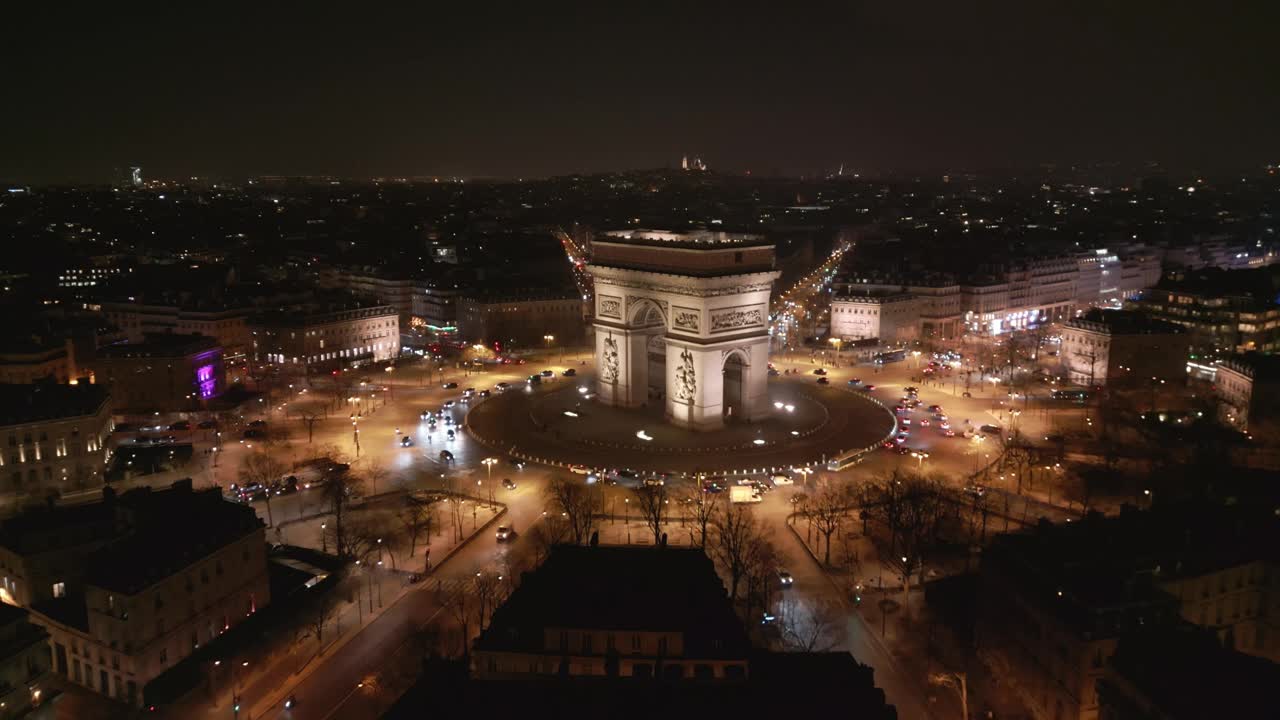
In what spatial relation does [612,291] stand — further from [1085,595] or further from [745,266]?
[1085,595]

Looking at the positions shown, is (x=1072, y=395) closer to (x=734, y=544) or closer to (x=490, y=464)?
(x=734, y=544)

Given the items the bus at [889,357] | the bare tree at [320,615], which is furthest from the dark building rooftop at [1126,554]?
the bus at [889,357]

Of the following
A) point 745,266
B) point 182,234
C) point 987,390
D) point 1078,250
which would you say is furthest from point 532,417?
point 182,234

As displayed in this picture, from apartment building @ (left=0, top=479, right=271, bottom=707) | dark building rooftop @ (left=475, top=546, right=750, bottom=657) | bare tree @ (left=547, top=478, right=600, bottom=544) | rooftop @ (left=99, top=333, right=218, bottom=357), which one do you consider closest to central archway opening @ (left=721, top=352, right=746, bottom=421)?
bare tree @ (left=547, top=478, right=600, bottom=544)

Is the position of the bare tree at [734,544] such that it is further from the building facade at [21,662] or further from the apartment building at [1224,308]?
the apartment building at [1224,308]

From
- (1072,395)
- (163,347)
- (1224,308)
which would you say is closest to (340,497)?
(163,347)
